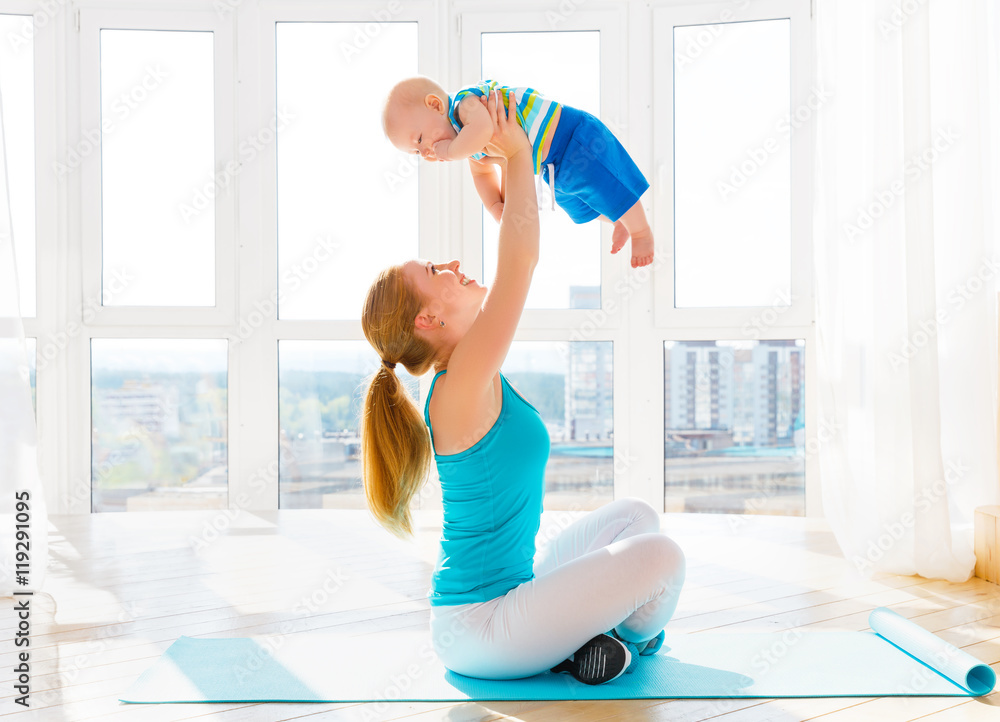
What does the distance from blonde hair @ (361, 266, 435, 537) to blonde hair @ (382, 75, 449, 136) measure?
38 centimetres

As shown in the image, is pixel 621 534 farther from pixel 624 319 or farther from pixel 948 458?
pixel 624 319

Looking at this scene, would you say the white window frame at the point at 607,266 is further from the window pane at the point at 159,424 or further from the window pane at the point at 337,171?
the window pane at the point at 159,424

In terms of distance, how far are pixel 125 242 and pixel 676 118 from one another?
250 cm

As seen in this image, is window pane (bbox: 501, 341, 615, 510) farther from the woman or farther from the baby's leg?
the woman

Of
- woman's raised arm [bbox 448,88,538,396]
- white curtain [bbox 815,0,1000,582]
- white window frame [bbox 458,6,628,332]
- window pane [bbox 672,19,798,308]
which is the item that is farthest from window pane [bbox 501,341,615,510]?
woman's raised arm [bbox 448,88,538,396]

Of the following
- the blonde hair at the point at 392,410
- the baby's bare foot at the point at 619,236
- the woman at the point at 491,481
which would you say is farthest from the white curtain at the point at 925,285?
the blonde hair at the point at 392,410

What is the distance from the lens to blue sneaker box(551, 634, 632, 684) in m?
1.45

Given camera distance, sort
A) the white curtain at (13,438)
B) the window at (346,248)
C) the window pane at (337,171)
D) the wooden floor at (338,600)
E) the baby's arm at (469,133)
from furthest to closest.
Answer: the window pane at (337,171), the window at (346,248), the white curtain at (13,438), the baby's arm at (469,133), the wooden floor at (338,600)

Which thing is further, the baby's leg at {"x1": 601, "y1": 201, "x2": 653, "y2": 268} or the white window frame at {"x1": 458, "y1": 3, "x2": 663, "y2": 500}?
the white window frame at {"x1": 458, "y1": 3, "x2": 663, "y2": 500}

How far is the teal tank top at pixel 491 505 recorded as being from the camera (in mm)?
1453

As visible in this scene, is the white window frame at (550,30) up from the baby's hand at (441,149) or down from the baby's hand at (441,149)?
up

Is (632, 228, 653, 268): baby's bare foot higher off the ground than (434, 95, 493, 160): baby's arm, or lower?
lower

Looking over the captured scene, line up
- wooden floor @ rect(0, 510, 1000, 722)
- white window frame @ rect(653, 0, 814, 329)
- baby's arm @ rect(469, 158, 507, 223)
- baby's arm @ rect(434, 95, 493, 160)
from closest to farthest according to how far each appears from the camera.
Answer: wooden floor @ rect(0, 510, 1000, 722) < baby's arm @ rect(434, 95, 493, 160) < baby's arm @ rect(469, 158, 507, 223) < white window frame @ rect(653, 0, 814, 329)

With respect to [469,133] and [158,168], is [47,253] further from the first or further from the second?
[469,133]
